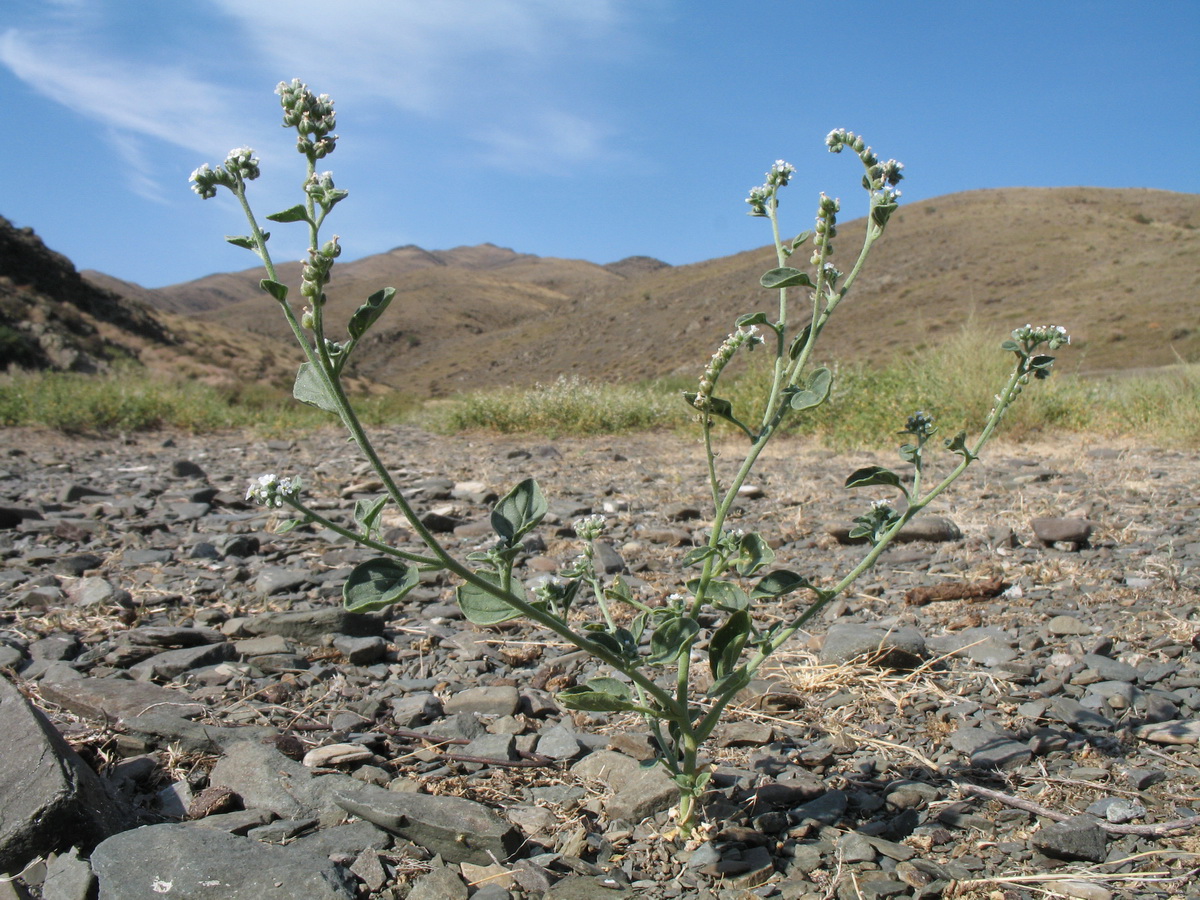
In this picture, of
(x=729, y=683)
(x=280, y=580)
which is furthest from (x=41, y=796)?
(x=280, y=580)

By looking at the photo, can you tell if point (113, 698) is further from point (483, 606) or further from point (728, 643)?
point (728, 643)

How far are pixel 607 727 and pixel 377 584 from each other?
1.14 m

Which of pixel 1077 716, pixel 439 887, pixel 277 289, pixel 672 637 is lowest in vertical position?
pixel 439 887

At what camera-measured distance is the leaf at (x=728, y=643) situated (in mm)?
1438

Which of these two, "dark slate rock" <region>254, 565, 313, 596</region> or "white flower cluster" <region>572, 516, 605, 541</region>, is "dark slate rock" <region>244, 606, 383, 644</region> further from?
"white flower cluster" <region>572, 516, 605, 541</region>

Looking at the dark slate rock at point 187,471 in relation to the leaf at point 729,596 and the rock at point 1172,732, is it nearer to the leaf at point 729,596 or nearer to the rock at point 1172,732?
the leaf at point 729,596

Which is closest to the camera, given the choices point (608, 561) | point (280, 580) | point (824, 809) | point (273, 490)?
point (273, 490)

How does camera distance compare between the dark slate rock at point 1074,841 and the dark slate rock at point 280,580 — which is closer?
the dark slate rock at point 1074,841

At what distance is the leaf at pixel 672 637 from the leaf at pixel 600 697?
9cm

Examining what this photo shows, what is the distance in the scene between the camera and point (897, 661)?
7.75ft

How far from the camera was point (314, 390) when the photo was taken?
1.25 m

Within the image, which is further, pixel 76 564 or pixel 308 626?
pixel 76 564

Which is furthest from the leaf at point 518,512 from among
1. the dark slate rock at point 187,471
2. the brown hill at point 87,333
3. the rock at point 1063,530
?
the brown hill at point 87,333

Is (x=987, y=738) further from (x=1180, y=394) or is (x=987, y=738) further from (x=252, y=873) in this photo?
(x=1180, y=394)
